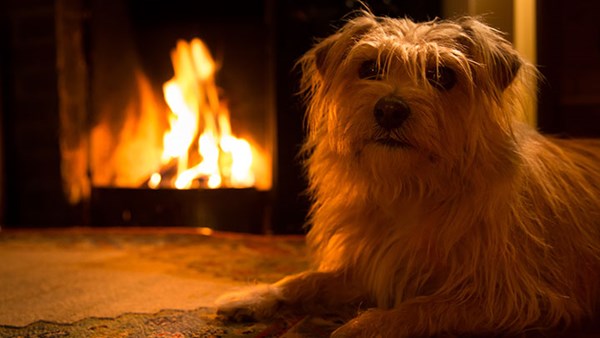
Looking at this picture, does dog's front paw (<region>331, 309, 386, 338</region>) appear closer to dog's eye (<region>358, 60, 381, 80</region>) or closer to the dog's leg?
the dog's leg

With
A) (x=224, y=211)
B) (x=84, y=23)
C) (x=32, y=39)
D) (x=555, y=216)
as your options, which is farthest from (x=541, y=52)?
(x=32, y=39)

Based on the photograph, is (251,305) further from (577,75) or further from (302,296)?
(577,75)

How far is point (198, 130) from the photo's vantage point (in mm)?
2734

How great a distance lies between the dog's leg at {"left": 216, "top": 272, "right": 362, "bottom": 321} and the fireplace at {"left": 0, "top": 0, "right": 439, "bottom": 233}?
1.13 metres

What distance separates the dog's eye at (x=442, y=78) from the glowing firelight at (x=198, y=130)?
1.57 m

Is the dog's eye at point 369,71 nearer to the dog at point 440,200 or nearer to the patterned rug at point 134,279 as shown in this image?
the dog at point 440,200

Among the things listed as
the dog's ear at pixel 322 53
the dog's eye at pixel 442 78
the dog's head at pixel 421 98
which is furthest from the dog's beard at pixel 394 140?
the dog's ear at pixel 322 53

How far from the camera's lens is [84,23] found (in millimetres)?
2699

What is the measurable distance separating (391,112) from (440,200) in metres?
0.22

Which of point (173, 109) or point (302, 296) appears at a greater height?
point (173, 109)

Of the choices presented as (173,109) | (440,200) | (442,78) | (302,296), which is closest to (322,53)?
(442,78)

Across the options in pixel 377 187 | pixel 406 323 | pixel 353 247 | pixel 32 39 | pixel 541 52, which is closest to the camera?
pixel 406 323

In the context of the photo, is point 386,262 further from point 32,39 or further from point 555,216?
point 32,39

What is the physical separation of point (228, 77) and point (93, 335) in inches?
67.9
